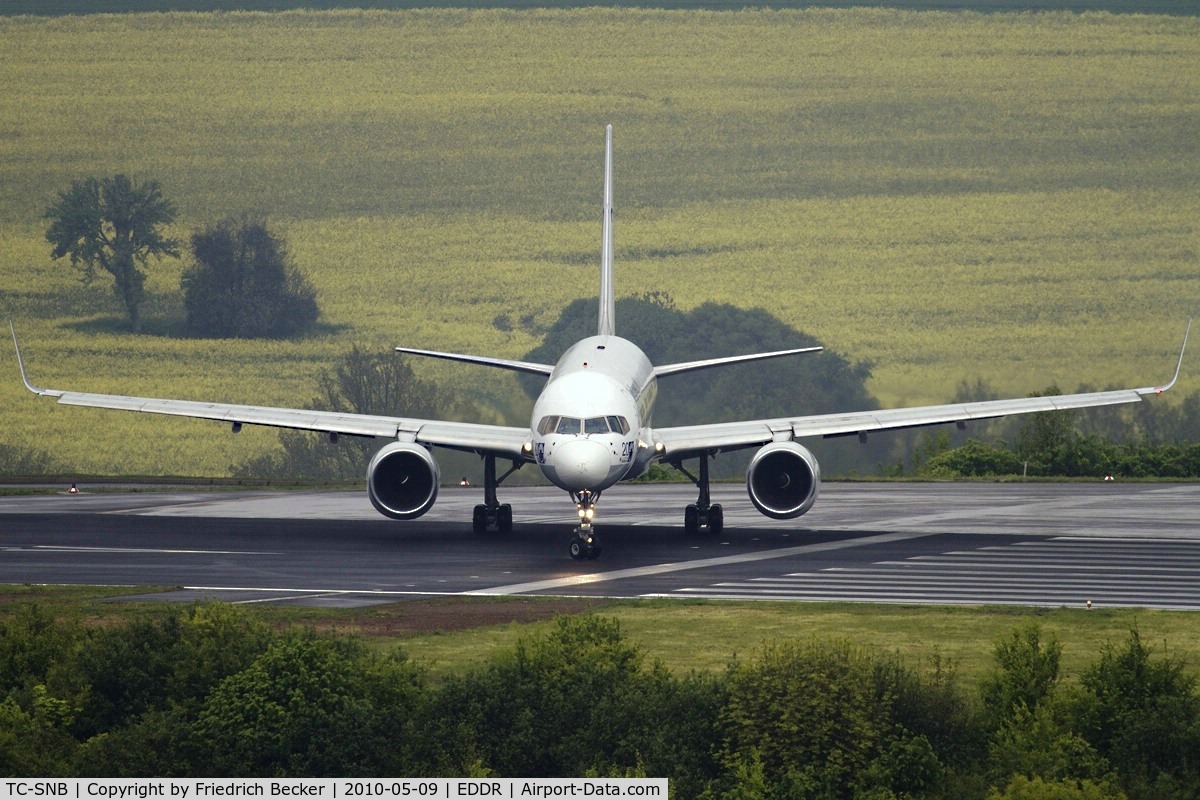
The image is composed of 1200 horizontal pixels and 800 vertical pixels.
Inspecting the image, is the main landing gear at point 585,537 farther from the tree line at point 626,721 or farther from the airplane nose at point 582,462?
the tree line at point 626,721

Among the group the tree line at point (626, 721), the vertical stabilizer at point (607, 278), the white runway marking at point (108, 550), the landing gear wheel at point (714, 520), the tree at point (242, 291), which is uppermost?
the tree at point (242, 291)

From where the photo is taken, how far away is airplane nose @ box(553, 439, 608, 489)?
131 ft

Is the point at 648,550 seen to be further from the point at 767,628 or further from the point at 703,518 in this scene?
the point at 767,628

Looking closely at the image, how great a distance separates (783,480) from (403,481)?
9429 millimetres

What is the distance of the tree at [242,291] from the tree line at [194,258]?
0.27 feet

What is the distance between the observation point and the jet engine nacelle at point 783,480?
139ft

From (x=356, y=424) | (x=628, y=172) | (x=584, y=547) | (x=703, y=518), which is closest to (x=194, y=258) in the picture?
(x=628, y=172)

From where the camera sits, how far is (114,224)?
510ft

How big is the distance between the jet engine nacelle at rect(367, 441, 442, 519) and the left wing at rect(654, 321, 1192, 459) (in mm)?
5843

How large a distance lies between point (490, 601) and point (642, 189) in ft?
472

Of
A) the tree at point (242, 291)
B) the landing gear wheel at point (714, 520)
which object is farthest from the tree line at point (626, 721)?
the tree at point (242, 291)

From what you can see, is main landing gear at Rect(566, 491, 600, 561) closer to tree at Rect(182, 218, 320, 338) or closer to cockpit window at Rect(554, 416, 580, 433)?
cockpit window at Rect(554, 416, 580, 433)

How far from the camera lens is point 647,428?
44.9 m

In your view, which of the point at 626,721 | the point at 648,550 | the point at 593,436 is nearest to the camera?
the point at 626,721
